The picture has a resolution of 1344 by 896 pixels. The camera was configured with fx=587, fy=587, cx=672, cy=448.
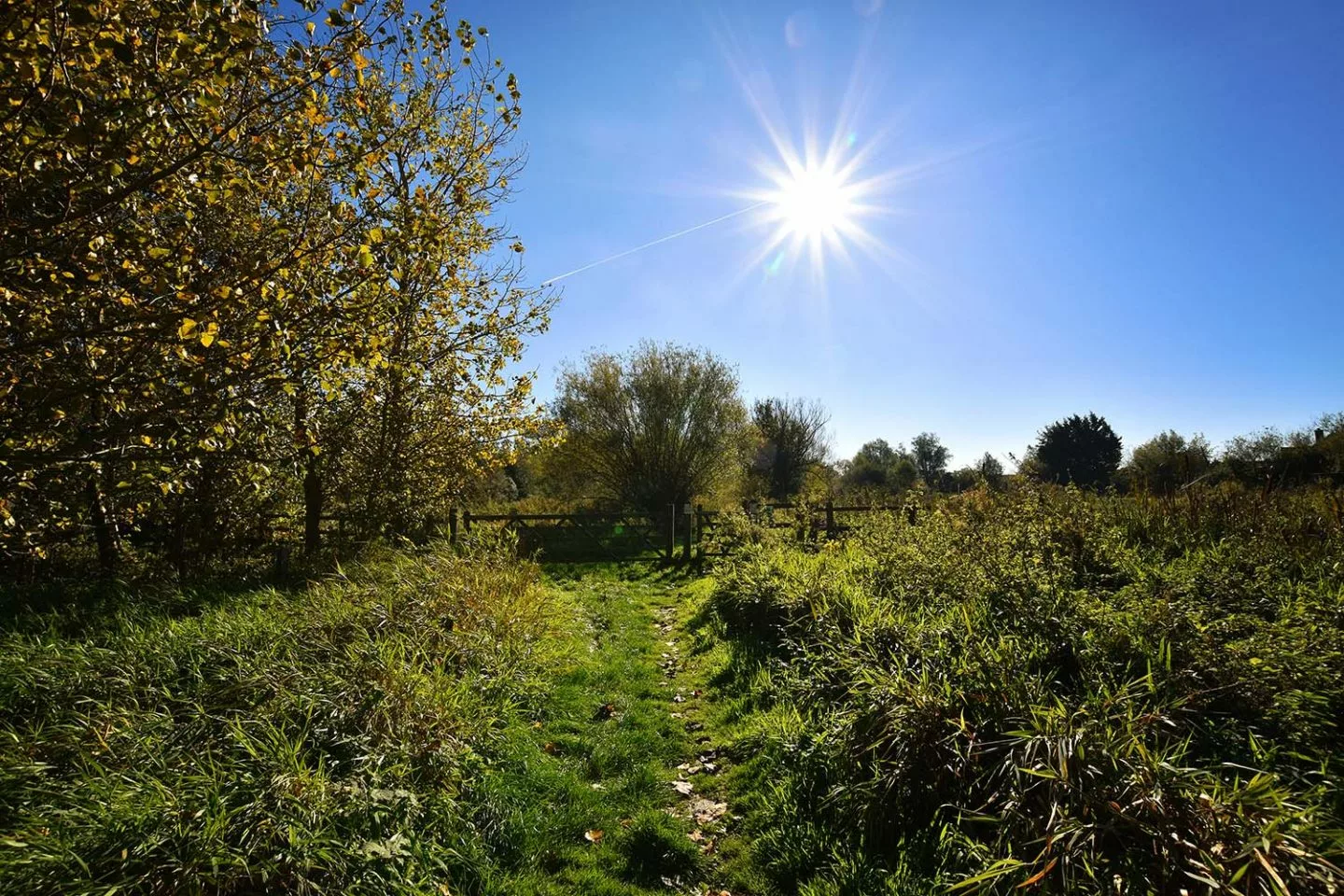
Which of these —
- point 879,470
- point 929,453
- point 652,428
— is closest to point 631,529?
point 652,428

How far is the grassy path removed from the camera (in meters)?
3.75

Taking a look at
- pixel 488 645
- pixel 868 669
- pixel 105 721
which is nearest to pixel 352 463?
pixel 488 645

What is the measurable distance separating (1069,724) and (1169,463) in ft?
69.0

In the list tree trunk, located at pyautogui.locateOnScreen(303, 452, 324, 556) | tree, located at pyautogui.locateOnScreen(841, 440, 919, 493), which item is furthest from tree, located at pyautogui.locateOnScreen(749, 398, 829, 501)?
tree trunk, located at pyautogui.locateOnScreen(303, 452, 324, 556)

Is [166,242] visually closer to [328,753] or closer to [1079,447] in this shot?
[328,753]

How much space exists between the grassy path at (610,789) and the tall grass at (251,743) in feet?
0.92

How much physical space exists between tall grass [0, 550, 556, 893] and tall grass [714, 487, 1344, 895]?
2.29 m

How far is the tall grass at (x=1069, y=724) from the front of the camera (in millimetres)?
2691

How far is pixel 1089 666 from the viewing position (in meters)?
4.18

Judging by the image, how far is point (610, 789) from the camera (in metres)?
4.75

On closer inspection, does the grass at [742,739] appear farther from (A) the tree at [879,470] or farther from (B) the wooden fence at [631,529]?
(A) the tree at [879,470]

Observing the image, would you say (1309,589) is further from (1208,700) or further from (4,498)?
(4,498)

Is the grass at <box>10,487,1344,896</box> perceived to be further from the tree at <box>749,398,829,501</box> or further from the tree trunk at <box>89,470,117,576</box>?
the tree at <box>749,398,829,501</box>

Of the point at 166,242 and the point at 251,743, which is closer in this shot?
the point at 251,743
